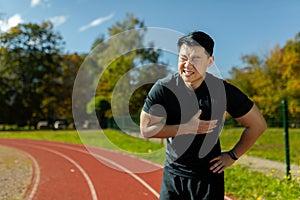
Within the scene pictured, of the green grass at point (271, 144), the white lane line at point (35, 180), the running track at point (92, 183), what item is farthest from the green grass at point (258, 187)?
the white lane line at point (35, 180)

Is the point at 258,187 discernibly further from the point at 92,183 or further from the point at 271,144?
the point at 271,144

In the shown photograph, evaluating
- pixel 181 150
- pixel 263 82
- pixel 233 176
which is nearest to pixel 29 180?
pixel 233 176

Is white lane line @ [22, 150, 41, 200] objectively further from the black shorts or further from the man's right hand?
the man's right hand

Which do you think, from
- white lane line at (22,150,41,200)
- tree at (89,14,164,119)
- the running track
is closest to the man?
tree at (89,14,164,119)

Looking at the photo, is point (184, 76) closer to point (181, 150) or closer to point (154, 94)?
point (154, 94)

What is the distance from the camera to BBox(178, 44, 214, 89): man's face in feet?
6.85

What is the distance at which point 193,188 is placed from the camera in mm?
2158

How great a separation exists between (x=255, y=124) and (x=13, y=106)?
4790 centimetres

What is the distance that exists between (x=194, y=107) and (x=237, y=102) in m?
0.25

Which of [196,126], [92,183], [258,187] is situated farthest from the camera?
[92,183]

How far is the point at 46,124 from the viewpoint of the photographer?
148ft

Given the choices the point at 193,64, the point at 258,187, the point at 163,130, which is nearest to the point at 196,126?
the point at 163,130

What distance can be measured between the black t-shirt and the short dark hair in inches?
6.3

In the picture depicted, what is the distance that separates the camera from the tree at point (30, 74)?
47062 millimetres
